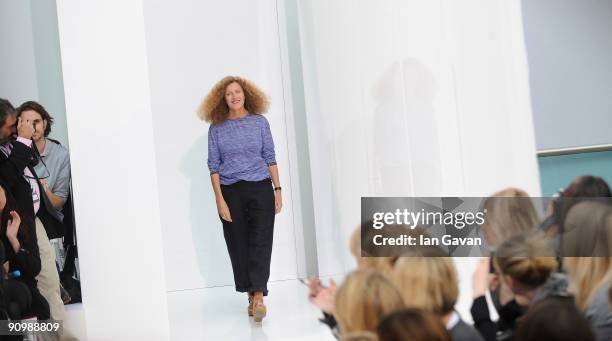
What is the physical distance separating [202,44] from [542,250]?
14.1 feet

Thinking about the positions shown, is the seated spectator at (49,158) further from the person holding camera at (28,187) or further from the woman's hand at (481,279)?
the woman's hand at (481,279)

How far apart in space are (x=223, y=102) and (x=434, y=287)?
2.85 metres

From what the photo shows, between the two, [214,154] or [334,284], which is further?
[214,154]

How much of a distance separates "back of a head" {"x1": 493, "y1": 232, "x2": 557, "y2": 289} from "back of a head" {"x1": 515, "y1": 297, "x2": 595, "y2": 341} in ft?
1.07

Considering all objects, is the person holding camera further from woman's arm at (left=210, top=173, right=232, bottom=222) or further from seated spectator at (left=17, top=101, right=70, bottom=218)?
woman's arm at (left=210, top=173, right=232, bottom=222)

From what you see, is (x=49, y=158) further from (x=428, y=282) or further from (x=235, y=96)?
(x=428, y=282)

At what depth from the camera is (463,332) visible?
7.15 ft

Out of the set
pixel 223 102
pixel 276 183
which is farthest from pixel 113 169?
pixel 276 183

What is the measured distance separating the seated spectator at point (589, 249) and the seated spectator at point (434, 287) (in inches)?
14.9

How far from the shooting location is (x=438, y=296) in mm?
2238

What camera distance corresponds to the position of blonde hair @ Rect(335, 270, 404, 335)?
2102 mm

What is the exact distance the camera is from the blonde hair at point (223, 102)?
16.0 ft

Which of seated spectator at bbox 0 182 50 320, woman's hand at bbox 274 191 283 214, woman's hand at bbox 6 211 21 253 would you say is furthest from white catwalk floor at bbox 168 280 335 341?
woman's hand at bbox 6 211 21 253

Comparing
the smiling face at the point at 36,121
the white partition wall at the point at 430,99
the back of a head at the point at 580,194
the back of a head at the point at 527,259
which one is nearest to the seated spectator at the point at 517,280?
the back of a head at the point at 527,259
